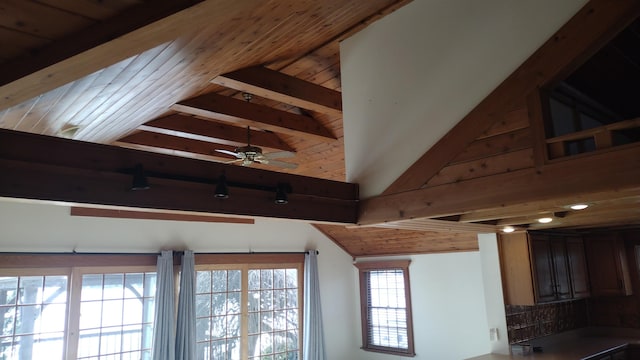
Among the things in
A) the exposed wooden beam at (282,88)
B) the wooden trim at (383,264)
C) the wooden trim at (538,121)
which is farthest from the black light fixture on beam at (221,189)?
the wooden trim at (383,264)

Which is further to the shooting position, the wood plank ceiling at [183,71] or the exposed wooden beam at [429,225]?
the exposed wooden beam at [429,225]

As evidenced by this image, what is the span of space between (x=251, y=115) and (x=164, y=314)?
2.96m

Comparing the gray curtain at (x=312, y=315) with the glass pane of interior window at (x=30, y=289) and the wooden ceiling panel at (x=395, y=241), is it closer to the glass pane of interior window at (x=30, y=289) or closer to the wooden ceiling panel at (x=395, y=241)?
the wooden ceiling panel at (x=395, y=241)

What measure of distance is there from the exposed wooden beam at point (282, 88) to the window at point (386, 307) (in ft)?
11.8

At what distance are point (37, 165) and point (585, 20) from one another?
3.26 m

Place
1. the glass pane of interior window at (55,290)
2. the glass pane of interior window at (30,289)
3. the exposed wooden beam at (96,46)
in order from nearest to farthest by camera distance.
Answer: the exposed wooden beam at (96,46), the glass pane of interior window at (30,289), the glass pane of interior window at (55,290)

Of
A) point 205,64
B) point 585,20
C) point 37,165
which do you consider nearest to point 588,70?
point 585,20

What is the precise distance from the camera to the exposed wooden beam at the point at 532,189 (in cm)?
251

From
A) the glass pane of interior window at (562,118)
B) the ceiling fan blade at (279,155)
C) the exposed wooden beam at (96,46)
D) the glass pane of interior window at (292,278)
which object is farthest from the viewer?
the glass pane of interior window at (292,278)

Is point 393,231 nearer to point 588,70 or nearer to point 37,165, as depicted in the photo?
point 588,70

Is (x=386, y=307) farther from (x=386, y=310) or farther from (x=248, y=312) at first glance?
(x=248, y=312)

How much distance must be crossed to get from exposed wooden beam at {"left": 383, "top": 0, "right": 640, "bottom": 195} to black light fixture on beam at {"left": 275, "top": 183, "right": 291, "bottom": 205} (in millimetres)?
983

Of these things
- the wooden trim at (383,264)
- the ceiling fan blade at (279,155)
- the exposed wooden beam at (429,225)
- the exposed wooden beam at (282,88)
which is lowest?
the wooden trim at (383,264)

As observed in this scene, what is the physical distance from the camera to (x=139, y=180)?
2.70 meters
